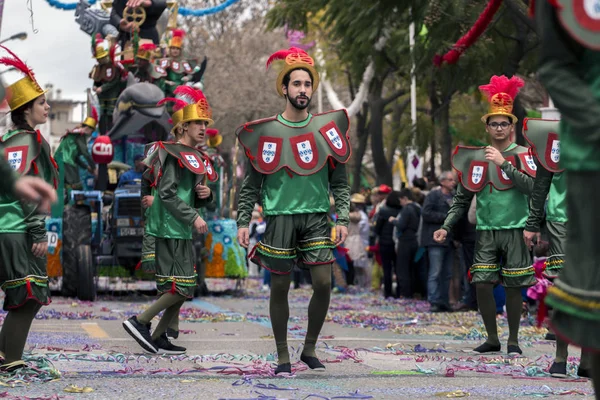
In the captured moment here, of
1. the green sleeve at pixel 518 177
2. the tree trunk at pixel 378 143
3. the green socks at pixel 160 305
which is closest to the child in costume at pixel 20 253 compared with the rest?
the green socks at pixel 160 305

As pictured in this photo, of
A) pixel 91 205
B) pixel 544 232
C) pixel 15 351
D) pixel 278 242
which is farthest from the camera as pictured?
pixel 91 205

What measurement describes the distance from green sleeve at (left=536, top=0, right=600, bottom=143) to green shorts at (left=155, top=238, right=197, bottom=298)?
5227 mm

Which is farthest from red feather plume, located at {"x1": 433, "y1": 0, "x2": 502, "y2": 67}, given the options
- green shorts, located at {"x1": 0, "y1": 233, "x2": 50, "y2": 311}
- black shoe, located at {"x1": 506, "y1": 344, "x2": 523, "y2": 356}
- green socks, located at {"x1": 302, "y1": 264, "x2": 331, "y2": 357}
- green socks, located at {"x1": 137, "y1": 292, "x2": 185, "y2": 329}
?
green shorts, located at {"x1": 0, "y1": 233, "x2": 50, "y2": 311}

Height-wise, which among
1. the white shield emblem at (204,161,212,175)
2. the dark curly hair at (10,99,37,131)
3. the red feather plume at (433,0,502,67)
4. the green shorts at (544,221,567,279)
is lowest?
the green shorts at (544,221,567,279)

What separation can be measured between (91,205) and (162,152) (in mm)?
6884

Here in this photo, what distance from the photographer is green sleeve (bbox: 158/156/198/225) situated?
8664mm

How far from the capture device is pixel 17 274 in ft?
21.9

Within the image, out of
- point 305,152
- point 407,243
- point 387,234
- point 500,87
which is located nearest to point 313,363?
point 305,152

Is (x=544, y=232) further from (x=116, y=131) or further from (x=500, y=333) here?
(x=116, y=131)

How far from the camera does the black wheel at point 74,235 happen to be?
15.2 metres

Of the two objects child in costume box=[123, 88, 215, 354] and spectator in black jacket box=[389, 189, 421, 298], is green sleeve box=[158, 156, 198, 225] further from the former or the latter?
spectator in black jacket box=[389, 189, 421, 298]

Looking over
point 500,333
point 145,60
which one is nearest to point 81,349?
point 500,333

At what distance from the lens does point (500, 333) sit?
11125 millimetres

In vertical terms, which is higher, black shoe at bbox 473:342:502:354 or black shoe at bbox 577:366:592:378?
black shoe at bbox 577:366:592:378
